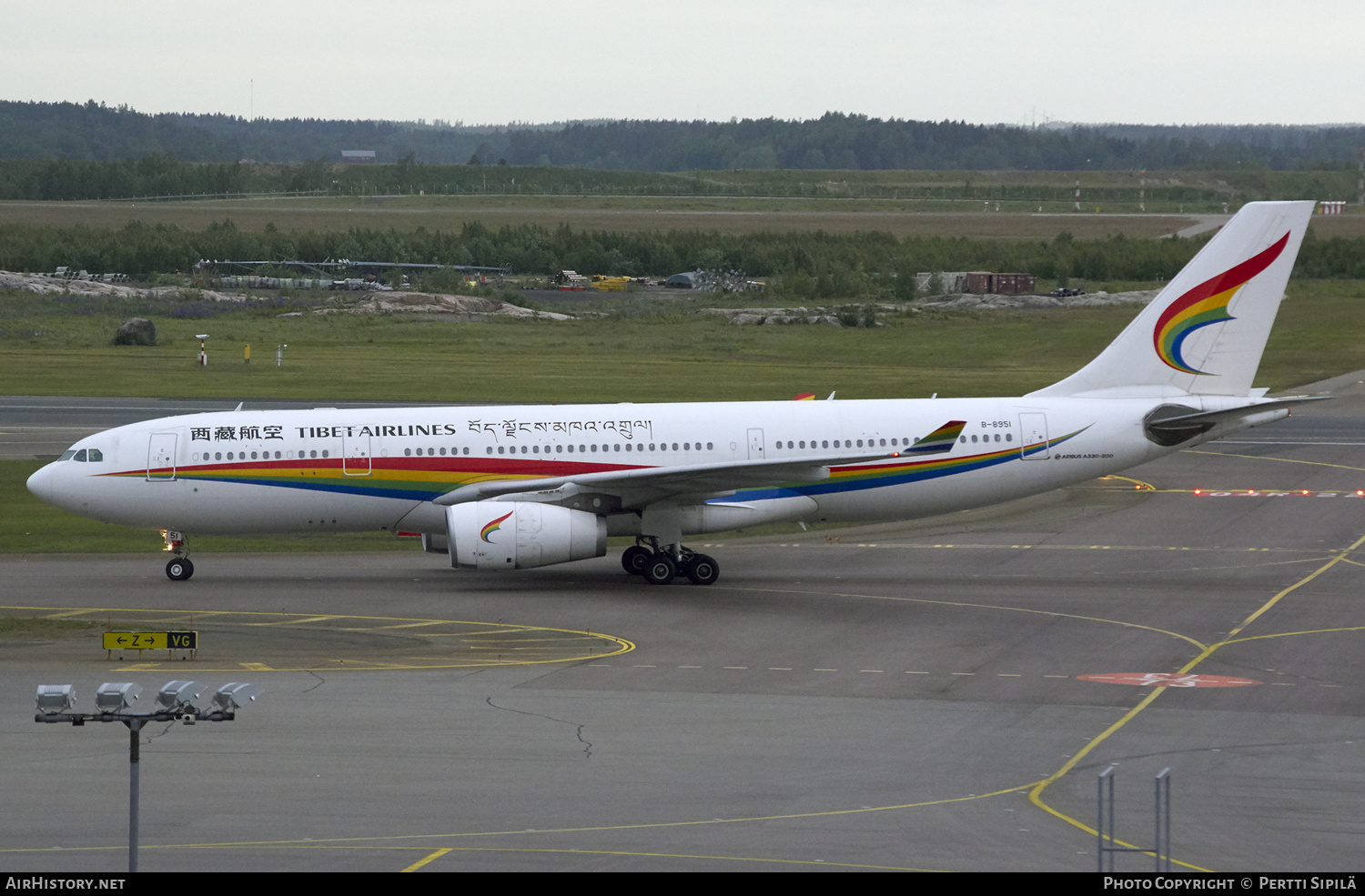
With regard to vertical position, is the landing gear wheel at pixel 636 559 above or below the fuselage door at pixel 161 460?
below

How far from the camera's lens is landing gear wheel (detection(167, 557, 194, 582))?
36.8 m

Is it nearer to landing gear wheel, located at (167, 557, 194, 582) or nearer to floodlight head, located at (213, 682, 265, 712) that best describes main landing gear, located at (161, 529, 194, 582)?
landing gear wheel, located at (167, 557, 194, 582)

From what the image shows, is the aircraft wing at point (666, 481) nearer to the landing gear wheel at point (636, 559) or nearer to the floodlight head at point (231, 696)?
the landing gear wheel at point (636, 559)

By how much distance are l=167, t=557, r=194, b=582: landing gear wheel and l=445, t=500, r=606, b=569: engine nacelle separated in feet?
23.2


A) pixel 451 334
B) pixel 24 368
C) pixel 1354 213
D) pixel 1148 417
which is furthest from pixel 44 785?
pixel 1354 213

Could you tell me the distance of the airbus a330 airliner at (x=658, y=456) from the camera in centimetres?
3616

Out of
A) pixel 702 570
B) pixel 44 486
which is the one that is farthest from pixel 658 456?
pixel 44 486

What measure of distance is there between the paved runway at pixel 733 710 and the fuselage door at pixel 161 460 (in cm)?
263

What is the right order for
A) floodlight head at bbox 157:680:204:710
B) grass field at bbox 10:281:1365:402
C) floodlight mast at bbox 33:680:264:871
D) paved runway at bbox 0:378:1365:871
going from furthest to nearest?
grass field at bbox 10:281:1365:402 < paved runway at bbox 0:378:1365:871 < floodlight head at bbox 157:680:204:710 < floodlight mast at bbox 33:680:264:871

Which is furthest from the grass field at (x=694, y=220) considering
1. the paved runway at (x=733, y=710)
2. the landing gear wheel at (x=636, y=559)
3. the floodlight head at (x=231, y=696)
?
the floodlight head at (x=231, y=696)

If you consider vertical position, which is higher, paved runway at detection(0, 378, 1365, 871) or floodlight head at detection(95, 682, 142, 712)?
floodlight head at detection(95, 682, 142, 712)

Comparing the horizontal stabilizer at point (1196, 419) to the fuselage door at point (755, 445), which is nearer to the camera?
the horizontal stabilizer at point (1196, 419)

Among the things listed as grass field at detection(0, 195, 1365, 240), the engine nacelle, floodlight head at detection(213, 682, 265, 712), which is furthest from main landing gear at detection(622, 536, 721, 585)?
grass field at detection(0, 195, 1365, 240)

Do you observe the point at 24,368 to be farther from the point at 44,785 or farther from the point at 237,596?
the point at 44,785
